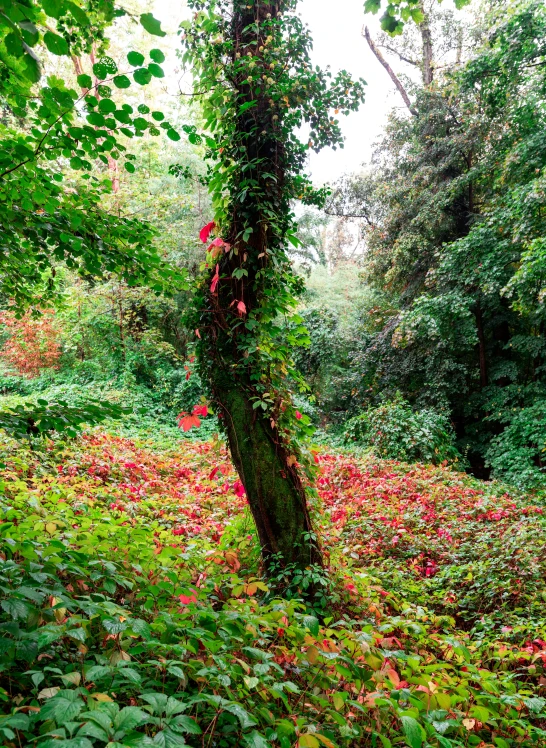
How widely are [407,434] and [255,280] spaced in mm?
7242

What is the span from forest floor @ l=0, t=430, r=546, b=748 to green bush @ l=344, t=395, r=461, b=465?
3.60 meters

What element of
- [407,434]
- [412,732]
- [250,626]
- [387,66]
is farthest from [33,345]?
[412,732]

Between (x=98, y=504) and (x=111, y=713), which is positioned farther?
(x=98, y=504)

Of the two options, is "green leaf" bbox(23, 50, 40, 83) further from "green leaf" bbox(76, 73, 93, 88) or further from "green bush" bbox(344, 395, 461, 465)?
"green bush" bbox(344, 395, 461, 465)

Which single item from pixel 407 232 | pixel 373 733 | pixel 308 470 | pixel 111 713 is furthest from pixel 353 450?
pixel 111 713

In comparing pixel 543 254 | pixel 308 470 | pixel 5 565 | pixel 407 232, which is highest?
pixel 407 232

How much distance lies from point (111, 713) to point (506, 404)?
440 inches

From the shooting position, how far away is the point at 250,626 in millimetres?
2004

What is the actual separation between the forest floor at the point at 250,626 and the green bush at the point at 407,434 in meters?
3.60

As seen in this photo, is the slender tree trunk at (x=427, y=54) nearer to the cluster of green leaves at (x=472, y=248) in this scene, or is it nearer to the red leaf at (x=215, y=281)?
the cluster of green leaves at (x=472, y=248)

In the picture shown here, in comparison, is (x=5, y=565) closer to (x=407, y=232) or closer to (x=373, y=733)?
(x=373, y=733)

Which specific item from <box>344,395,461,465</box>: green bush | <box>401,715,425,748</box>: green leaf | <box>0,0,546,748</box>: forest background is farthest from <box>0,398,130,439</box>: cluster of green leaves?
<box>344,395,461,465</box>: green bush

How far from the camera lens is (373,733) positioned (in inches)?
65.6

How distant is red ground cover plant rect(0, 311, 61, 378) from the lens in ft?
43.8
